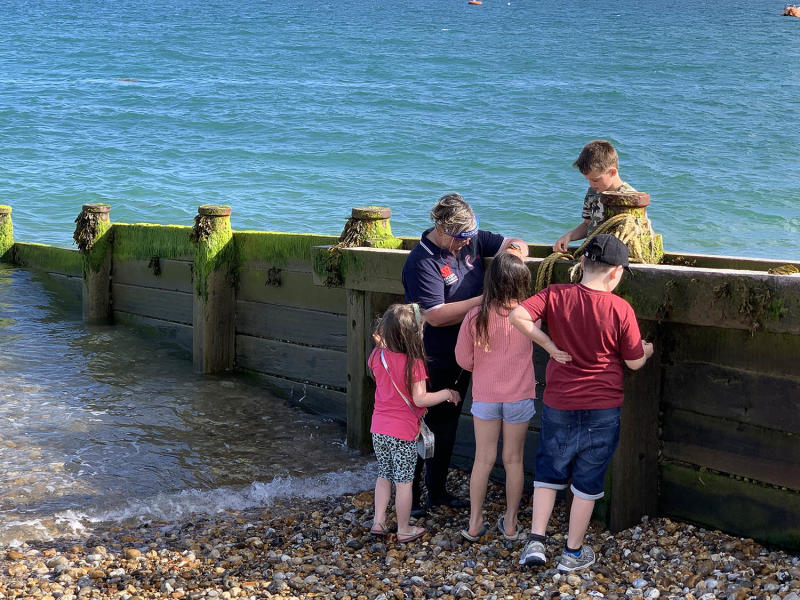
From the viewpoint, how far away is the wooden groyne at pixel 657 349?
179 inches

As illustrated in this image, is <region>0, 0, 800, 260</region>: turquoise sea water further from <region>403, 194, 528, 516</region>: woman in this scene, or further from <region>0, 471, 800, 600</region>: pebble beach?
<region>0, 471, 800, 600</region>: pebble beach

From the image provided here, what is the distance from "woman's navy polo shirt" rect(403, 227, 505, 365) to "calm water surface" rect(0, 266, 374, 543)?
4.97 feet

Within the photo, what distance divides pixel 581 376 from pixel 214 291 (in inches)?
189

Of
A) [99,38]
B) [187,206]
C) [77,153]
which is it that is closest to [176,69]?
[99,38]

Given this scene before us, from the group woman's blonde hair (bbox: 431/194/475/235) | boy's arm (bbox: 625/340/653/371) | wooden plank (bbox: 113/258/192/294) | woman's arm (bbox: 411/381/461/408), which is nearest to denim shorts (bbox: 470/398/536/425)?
woman's arm (bbox: 411/381/461/408)

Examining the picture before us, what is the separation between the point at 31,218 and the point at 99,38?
44.5m

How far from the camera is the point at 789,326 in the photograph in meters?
4.34

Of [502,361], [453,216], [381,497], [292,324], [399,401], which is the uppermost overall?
[453,216]

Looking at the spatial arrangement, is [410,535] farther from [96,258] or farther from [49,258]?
[49,258]

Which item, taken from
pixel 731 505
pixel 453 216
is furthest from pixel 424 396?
pixel 731 505

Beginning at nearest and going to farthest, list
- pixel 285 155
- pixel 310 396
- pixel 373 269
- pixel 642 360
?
pixel 642 360 < pixel 373 269 < pixel 310 396 < pixel 285 155

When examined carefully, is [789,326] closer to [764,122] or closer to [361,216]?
[361,216]

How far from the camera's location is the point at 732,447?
4.77 metres

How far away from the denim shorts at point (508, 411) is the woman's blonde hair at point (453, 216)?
0.98 m
